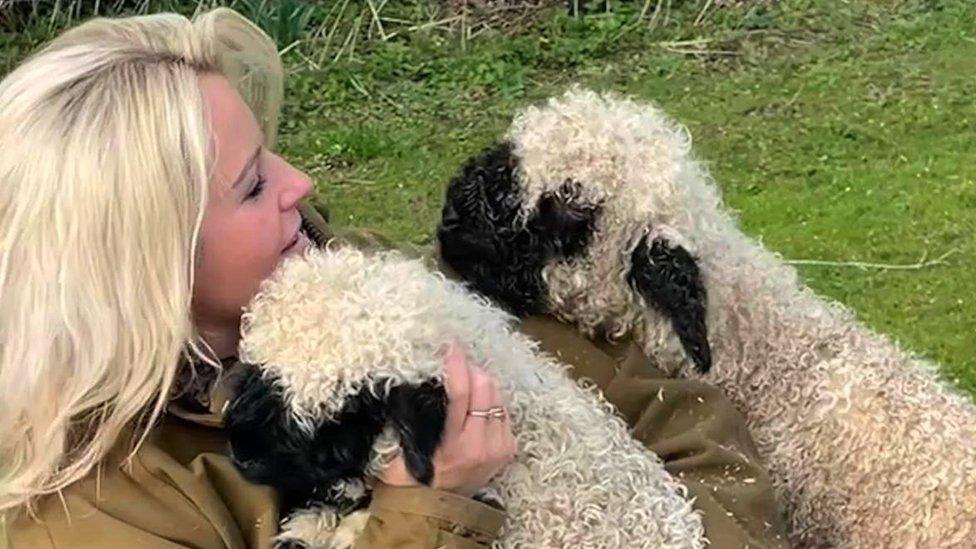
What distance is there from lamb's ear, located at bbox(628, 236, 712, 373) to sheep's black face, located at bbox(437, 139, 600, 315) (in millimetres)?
204

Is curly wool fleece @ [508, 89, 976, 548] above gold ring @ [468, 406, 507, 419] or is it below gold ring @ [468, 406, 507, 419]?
below

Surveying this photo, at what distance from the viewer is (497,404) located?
320cm

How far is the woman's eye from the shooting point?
336 centimetres

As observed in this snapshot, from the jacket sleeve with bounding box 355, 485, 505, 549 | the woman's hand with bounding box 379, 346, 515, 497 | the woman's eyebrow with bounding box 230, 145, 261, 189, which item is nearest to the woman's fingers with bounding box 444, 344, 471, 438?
the woman's hand with bounding box 379, 346, 515, 497

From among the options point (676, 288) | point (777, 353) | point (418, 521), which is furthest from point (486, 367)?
point (777, 353)

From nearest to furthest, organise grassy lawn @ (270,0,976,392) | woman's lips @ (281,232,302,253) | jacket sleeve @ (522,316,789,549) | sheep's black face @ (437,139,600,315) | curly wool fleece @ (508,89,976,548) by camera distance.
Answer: woman's lips @ (281,232,302,253), jacket sleeve @ (522,316,789,549), curly wool fleece @ (508,89,976,548), sheep's black face @ (437,139,600,315), grassy lawn @ (270,0,976,392)

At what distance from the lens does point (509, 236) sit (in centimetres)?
450

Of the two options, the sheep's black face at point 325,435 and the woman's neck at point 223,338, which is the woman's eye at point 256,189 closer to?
the woman's neck at point 223,338

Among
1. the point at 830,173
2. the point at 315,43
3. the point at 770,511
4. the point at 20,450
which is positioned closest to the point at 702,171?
the point at 770,511

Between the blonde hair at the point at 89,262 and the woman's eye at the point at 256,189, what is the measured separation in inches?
6.4

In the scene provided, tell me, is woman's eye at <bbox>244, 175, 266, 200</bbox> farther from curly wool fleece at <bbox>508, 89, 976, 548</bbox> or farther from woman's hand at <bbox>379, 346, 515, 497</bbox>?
curly wool fleece at <bbox>508, 89, 976, 548</bbox>

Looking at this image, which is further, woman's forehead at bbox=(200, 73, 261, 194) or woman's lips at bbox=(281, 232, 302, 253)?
woman's lips at bbox=(281, 232, 302, 253)

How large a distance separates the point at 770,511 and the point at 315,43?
7.43 metres

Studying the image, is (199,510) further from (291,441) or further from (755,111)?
(755,111)
